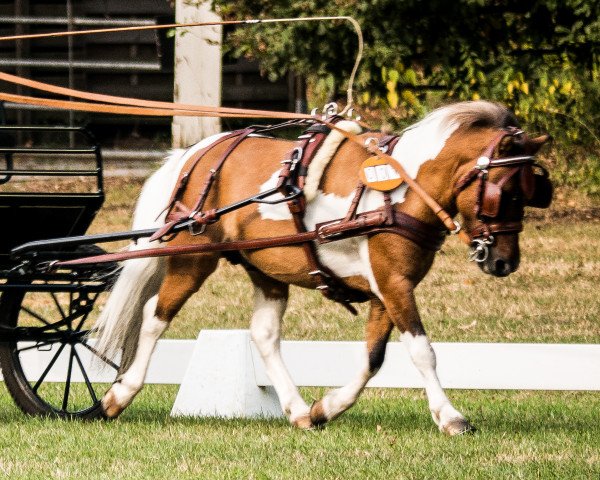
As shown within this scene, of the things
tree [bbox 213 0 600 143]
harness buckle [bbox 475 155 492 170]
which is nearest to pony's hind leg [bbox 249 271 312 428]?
harness buckle [bbox 475 155 492 170]

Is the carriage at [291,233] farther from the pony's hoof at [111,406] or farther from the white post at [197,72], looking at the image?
the white post at [197,72]

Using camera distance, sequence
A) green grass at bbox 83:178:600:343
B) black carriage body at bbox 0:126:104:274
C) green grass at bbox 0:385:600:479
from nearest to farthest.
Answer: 1. green grass at bbox 0:385:600:479
2. black carriage body at bbox 0:126:104:274
3. green grass at bbox 83:178:600:343

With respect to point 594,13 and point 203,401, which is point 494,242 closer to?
point 203,401

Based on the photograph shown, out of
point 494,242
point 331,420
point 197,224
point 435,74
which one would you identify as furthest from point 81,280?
point 435,74

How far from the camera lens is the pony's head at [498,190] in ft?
17.8

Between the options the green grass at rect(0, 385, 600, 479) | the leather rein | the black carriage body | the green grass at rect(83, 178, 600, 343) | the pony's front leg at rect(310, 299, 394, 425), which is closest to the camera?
the green grass at rect(0, 385, 600, 479)

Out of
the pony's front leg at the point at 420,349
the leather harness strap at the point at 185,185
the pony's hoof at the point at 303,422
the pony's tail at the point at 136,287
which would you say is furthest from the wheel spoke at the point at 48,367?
the pony's front leg at the point at 420,349

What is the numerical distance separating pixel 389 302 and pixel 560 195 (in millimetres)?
10339

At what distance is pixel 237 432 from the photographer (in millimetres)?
5914

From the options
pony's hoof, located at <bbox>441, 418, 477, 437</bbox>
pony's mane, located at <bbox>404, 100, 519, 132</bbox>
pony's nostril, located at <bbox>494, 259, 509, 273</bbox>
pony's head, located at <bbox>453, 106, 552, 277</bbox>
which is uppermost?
pony's mane, located at <bbox>404, 100, 519, 132</bbox>

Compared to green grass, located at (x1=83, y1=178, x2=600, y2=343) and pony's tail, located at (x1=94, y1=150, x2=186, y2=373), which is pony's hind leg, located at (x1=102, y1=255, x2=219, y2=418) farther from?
green grass, located at (x1=83, y1=178, x2=600, y2=343)

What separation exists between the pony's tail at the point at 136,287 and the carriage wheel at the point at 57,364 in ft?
0.41

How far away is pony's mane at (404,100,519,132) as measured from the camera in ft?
18.5

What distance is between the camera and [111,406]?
6266 mm
